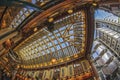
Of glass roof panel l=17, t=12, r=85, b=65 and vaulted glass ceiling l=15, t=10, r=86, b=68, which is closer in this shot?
vaulted glass ceiling l=15, t=10, r=86, b=68

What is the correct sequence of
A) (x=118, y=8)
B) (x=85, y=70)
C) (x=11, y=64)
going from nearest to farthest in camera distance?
(x=118, y=8) < (x=11, y=64) < (x=85, y=70)

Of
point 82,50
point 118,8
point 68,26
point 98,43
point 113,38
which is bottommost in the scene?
point 98,43

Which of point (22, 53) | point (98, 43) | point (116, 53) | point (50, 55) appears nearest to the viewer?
point (50, 55)

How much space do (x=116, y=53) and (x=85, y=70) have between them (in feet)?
57.6

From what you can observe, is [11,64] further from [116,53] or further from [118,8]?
[116,53]

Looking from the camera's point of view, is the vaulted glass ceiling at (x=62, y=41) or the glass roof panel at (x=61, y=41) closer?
the vaulted glass ceiling at (x=62, y=41)

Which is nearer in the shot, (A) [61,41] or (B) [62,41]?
(B) [62,41]

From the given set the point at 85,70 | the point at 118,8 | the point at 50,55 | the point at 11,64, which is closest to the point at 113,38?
the point at 50,55

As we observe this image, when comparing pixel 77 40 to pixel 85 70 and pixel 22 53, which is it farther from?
pixel 22 53

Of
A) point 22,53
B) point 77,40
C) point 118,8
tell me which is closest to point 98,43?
point 22,53

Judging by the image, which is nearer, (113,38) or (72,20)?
(72,20)

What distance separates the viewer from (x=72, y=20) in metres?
16.8

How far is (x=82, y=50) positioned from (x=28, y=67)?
414 inches

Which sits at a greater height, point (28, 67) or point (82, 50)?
point (82, 50)
